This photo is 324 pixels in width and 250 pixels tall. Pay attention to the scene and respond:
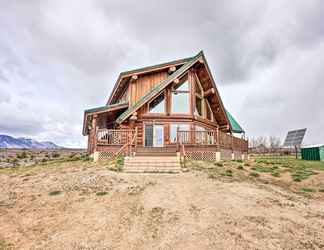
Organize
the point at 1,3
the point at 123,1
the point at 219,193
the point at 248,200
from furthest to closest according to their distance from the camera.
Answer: the point at 123,1 < the point at 1,3 < the point at 219,193 < the point at 248,200

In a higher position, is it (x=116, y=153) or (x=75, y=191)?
(x=116, y=153)

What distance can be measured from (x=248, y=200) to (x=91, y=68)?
25268 mm

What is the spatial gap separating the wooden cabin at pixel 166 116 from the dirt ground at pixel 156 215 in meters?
5.58

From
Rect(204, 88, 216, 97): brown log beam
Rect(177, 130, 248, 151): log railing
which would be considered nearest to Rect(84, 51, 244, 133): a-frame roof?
Rect(204, 88, 216, 97): brown log beam

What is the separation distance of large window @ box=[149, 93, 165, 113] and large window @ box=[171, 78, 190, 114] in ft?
2.54

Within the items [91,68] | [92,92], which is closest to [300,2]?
[91,68]

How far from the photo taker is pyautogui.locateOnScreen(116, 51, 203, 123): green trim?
1494 cm

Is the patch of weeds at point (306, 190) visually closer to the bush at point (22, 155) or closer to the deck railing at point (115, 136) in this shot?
the deck railing at point (115, 136)

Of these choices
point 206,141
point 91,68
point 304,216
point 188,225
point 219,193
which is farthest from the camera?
point 91,68

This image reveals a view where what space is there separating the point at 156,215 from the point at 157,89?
11.3 m

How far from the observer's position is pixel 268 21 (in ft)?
51.7

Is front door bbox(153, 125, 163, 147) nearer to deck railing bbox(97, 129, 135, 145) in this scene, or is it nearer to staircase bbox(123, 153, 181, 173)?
deck railing bbox(97, 129, 135, 145)

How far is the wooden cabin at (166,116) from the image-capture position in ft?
46.3

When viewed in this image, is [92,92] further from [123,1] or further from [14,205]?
[14,205]
